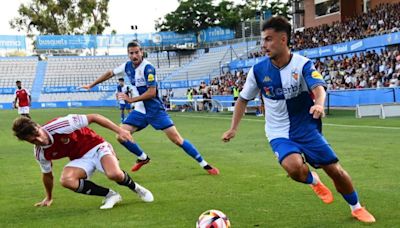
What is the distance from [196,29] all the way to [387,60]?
146 feet

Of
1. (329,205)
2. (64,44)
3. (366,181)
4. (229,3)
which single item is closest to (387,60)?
(366,181)

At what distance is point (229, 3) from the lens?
73938mm

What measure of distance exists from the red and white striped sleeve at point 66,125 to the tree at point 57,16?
252ft

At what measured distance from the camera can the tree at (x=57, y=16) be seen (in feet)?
262

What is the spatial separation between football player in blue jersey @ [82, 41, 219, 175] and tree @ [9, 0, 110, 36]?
73.8 m

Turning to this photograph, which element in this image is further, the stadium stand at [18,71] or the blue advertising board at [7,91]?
the stadium stand at [18,71]

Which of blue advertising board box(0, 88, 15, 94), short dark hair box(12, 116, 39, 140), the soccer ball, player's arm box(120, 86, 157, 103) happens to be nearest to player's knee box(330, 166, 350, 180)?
the soccer ball

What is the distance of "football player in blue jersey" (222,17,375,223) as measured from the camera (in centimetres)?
536

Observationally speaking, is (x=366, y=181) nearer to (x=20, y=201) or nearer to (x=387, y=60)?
(x=20, y=201)

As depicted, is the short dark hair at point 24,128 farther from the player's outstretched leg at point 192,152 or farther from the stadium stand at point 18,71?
the stadium stand at point 18,71

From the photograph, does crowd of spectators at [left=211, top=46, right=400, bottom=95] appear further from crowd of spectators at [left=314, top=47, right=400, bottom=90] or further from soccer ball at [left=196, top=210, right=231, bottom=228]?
soccer ball at [left=196, top=210, right=231, bottom=228]

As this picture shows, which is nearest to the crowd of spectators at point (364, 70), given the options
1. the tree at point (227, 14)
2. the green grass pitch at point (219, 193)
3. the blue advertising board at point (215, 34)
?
the green grass pitch at point (219, 193)

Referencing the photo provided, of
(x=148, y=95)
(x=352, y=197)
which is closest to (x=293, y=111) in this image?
(x=352, y=197)

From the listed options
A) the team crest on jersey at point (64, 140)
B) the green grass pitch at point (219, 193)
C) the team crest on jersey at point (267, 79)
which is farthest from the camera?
the team crest on jersey at point (64, 140)
